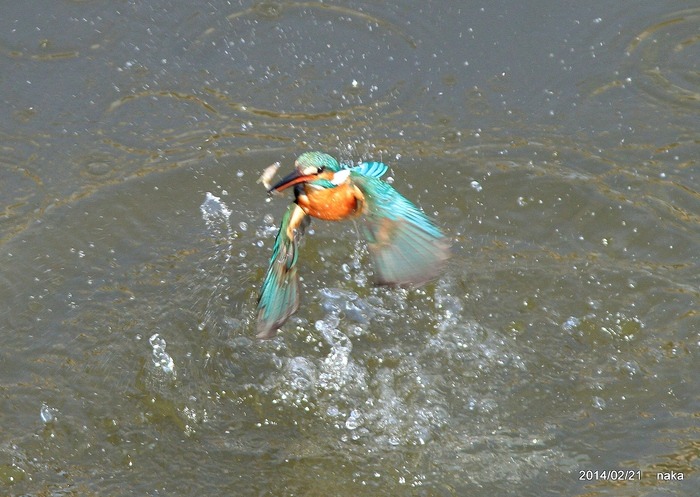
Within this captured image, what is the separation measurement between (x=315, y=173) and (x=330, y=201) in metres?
0.13

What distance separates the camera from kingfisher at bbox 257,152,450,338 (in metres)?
3.16

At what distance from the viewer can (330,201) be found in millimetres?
3170

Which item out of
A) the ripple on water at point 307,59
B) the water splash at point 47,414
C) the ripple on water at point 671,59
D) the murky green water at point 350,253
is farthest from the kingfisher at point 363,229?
the ripple on water at point 671,59

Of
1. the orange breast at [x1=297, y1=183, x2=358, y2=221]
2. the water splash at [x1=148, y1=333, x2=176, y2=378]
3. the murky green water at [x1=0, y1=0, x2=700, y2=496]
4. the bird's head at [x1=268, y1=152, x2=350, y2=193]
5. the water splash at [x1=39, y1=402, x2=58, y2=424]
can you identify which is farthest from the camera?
the water splash at [x1=148, y1=333, x2=176, y2=378]

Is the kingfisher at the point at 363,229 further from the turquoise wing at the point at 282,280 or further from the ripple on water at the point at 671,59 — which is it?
the ripple on water at the point at 671,59

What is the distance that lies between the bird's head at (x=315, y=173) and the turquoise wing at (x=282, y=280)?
0.17m

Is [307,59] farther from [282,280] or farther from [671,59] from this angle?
[282,280]

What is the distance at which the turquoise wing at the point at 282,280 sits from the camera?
3215 millimetres

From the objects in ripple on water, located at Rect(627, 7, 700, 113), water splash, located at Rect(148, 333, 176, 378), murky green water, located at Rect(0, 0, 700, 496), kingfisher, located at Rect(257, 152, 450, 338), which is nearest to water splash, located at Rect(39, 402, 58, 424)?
murky green water, located at Rect(0, 0, 700, 496)

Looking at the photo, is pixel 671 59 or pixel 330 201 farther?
pixel 671 59

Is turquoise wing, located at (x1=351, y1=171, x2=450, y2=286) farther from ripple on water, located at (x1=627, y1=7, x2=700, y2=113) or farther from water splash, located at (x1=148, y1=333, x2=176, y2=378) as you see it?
ripple on water, located at (x1=627, y1=7, x2=700, y2=113)

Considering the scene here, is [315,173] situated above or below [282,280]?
above

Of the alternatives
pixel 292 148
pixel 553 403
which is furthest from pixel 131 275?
pixel 553 403

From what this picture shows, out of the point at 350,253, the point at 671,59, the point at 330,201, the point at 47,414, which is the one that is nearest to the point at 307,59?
the point at 350,253
